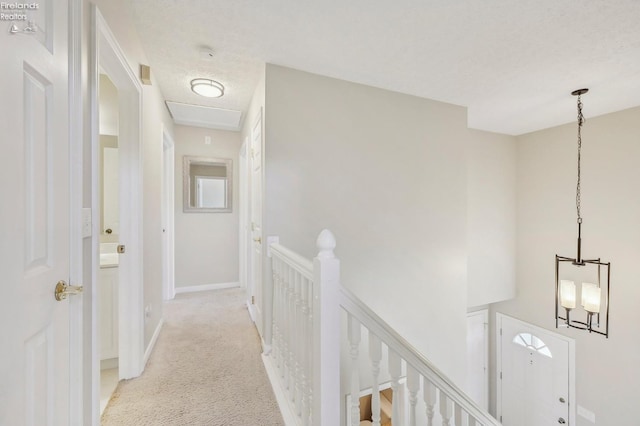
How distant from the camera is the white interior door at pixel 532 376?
→ 3.69m

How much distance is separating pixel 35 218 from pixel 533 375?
18.8ft

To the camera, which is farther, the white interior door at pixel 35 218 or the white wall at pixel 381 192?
the white wall at pixel 381 192

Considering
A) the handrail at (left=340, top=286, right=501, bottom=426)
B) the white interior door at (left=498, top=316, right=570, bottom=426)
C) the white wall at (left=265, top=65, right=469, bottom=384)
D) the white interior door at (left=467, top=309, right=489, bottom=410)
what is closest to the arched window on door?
the white interior door at (left=498, top=316, right=570, bottom=426)

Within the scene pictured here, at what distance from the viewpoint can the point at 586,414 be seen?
343 cm

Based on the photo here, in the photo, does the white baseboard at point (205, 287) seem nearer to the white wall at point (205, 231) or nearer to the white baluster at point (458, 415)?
the white wall at point (205, 231)

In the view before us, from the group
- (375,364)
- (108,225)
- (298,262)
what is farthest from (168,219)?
(375,364)

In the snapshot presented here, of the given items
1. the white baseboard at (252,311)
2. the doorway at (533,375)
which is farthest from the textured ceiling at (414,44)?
the doorway at (533,375)

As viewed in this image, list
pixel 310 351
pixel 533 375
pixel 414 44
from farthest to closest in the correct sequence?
pixel 533 375 < pixel 414 44 < pixel 310 351

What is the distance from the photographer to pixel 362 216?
2.54m

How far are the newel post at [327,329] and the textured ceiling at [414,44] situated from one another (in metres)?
1.48

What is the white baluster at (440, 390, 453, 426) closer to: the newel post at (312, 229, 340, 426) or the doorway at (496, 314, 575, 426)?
the newel post at (312, 229, 340, 426)

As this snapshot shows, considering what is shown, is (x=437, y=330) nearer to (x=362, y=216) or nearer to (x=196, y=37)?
(x=362, y=216)

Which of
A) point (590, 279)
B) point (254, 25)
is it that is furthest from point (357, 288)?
point (590, 279)

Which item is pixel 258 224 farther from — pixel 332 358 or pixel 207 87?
pixel 332 358
